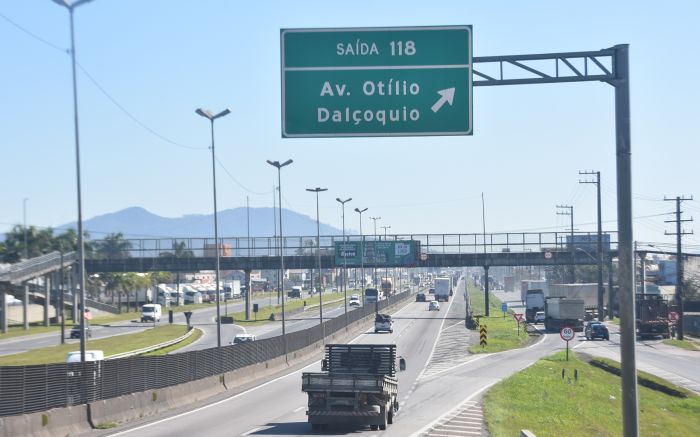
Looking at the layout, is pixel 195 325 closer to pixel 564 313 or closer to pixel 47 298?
pixel 47 298

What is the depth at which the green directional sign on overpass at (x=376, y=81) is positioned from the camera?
15750 mm

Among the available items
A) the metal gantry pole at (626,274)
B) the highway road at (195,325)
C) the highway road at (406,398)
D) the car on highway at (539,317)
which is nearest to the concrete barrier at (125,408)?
the highway road at (406,398)

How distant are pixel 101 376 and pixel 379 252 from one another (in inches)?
2740

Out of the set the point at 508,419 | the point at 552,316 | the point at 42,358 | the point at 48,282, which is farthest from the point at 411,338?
the point at 508,419

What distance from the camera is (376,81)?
16.0 meters

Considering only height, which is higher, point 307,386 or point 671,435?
point 307,386

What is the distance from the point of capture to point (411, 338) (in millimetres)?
82188

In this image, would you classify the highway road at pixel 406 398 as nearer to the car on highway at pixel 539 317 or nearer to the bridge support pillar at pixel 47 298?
the car on highway at pixel 539 317

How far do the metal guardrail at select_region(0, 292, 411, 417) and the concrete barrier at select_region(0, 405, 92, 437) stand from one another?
0.27 metres

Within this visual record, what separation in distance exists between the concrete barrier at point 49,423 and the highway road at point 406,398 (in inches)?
37.3

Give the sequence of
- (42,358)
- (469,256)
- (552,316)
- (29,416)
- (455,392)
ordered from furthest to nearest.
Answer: (469,256)
(552,316)
(42,358)
(455,392)
(29,416)

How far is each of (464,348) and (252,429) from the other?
46797mm

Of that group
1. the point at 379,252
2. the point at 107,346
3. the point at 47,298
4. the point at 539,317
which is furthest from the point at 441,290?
the point at 107,346

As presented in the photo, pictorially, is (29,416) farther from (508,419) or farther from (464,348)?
(464,348)
